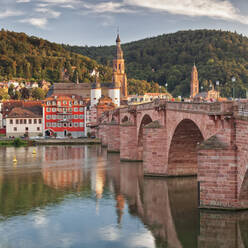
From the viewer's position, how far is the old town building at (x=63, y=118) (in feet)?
316

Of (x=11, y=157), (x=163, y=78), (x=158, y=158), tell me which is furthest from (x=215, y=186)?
(x=163, y=78)

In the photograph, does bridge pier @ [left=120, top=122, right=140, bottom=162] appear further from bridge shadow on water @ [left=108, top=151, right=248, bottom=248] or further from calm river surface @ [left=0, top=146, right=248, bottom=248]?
bridge shadow on water @ [left=108, top=151, right=248, bottom=248]

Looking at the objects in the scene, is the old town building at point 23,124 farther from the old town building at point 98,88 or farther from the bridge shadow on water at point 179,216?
the bridge shadow on water at point 179,216

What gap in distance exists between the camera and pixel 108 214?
90.9ft

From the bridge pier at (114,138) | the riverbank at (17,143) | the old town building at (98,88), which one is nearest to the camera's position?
the bridge pier at (114,138)

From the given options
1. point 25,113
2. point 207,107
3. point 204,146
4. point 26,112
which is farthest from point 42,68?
point 204,146

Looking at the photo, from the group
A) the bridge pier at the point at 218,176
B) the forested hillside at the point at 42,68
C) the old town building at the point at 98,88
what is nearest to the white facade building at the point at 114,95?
the old town building at the point at 98,88

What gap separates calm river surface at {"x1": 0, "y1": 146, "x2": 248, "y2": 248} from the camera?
22641 millimetres

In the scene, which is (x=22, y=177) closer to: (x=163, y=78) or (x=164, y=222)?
(x=164, y=222)

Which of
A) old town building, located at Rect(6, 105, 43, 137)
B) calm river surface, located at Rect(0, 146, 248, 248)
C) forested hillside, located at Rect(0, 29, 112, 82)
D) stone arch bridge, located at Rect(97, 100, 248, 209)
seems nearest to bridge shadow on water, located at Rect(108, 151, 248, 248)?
calm river surface, located at Rect(0, 146, 248, 248)

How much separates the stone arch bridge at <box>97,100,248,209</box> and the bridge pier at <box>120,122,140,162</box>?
1457mm

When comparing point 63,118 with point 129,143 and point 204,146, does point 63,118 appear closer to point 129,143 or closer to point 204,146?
point 129,143

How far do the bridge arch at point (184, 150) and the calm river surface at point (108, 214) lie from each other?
1.23 meters

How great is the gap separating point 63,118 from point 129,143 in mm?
45741
